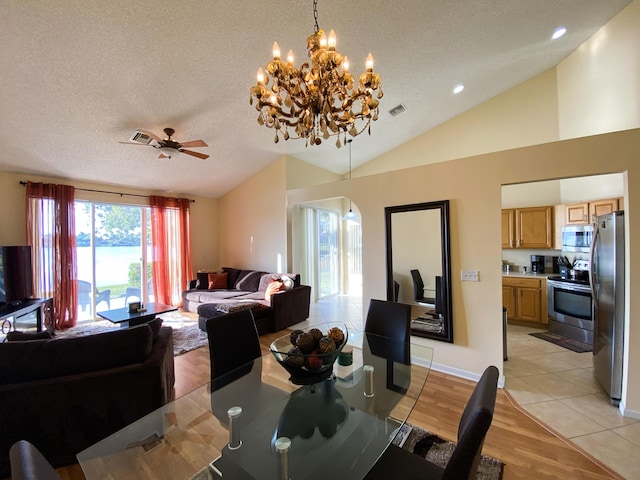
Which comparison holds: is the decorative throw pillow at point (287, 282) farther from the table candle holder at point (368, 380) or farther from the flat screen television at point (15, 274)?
the flat screen television at point (15, 274)

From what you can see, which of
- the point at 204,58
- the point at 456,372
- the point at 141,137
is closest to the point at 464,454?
the point at 456,372

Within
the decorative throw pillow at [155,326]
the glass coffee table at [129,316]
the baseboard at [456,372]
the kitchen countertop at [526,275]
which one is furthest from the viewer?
the kitchen countertop at [526,275]

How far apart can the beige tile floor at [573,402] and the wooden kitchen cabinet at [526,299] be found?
859 millimetres

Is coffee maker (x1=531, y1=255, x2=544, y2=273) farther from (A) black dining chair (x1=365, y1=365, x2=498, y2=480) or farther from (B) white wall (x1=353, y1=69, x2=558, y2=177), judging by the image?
(A) black dining chair (x1=365, y1=365, x2=498, y2=480)

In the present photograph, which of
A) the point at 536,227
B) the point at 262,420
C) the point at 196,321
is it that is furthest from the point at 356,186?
the point at 196,321

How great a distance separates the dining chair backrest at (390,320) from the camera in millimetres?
2289

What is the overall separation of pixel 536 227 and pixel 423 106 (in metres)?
2.81

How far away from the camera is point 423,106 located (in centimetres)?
429

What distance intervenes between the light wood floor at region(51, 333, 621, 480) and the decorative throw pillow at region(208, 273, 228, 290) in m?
3.02

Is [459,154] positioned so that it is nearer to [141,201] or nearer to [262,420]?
[262,420]

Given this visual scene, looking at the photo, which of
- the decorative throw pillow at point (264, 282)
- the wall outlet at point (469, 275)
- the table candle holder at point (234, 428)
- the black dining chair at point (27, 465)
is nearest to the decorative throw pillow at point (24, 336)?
the table candle holder at point (234, 428)

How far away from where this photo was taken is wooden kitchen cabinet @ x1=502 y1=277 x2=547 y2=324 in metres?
4.29

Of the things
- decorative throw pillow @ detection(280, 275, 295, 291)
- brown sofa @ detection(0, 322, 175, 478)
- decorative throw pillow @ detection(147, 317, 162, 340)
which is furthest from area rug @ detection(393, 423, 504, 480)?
decorative throw pillow @ detection(280, 275, 295, 291)

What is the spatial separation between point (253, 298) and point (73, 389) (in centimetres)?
319
